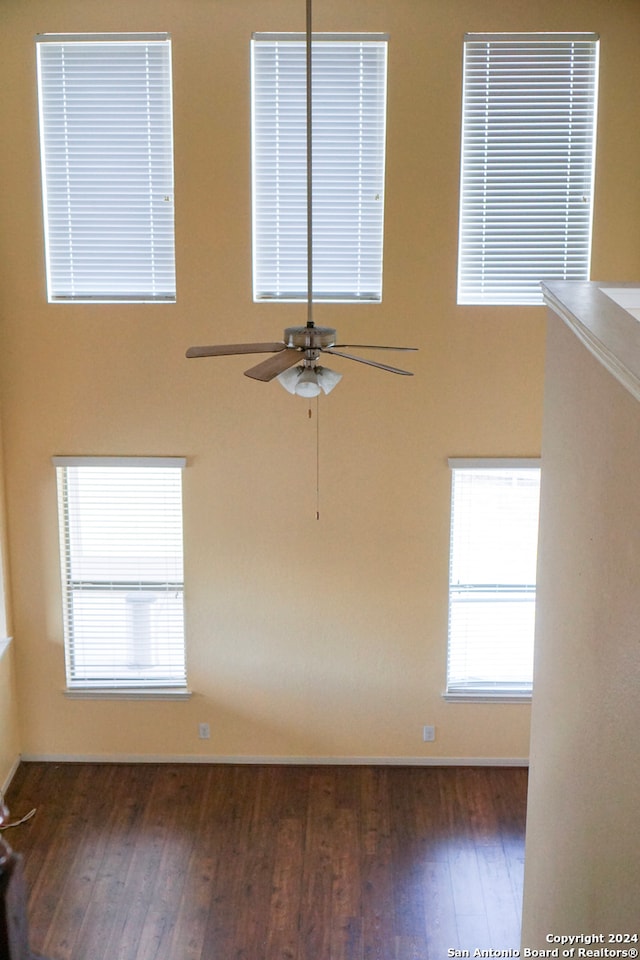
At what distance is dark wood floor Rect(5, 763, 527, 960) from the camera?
5898 millimetres

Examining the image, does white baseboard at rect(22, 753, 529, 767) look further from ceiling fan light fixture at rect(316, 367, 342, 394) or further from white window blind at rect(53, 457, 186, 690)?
ceiling fan light fixture at rect(316, 367, 342, 394)

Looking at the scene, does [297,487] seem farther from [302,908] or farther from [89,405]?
[302,908]

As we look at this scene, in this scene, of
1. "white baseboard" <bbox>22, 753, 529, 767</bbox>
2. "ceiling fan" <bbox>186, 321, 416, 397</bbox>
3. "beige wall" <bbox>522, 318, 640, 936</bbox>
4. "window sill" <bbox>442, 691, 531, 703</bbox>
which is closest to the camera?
"beige wall" <bbox>522, 318, 640, 936</bbox>

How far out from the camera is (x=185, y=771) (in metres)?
7.50

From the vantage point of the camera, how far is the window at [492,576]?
280 inches

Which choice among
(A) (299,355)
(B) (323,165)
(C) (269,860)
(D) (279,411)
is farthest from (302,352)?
(C) (269,860)

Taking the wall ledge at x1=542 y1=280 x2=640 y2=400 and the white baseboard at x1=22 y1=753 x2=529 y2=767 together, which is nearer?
the wall ledge at x1=542 y1=280 x2=640 y2=400

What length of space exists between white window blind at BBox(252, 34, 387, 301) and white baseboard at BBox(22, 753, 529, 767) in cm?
347

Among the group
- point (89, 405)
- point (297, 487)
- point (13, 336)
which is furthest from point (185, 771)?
point (13, 336)

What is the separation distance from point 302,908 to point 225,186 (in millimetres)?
4695

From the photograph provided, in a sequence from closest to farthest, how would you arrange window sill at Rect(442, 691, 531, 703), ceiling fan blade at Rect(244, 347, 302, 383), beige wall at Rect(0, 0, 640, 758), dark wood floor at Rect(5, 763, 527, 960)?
ceiling fan blade at Rect(244, 347, 302, 383) < dark wood floor at Rect(5, 763, 527, 960) < beige wall at Rect(0, 0, 640, 758) < window sill at Rect(442, 691, 531, 703)

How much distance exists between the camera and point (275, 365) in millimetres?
4125

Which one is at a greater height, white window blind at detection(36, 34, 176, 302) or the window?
white window blind at detection(36, 34, 176, 302)

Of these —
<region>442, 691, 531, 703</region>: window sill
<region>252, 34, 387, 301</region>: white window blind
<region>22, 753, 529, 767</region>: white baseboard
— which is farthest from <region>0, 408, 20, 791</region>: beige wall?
<region>442, 691, 531, 703</region>: window sill
